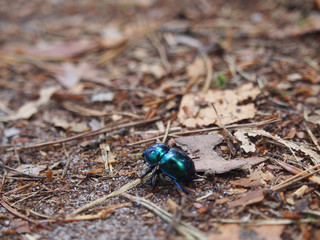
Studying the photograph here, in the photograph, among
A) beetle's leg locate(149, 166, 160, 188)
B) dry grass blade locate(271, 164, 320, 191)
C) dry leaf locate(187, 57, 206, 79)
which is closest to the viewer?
dry grass blade locate(271, 164, 320, 191)

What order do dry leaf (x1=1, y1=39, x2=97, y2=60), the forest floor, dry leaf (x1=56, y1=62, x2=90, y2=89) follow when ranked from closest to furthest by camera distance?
the forest floor
dry leaf (x1=56, y1=62, x2=90, y2=89)
dry leaf (x1=1, y1=39, x2=97, y2=60)

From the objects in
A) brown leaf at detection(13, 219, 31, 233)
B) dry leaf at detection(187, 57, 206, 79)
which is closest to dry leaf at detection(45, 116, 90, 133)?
brown leaf at detection(13, 219, 31, 233)

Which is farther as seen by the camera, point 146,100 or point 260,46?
point 260,46

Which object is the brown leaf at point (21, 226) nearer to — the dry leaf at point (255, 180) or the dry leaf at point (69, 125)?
the dry leaf at point (69, 125)

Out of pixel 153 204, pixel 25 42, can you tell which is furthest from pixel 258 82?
pixel 25 42

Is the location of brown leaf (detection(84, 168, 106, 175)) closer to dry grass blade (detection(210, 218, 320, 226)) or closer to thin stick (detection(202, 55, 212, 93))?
dry grass blade (detection(210, 218, 320, 226))

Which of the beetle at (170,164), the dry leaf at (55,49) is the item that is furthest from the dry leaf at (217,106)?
the dry leaf at (55,49)

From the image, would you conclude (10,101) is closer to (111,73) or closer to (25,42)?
(111,73)
